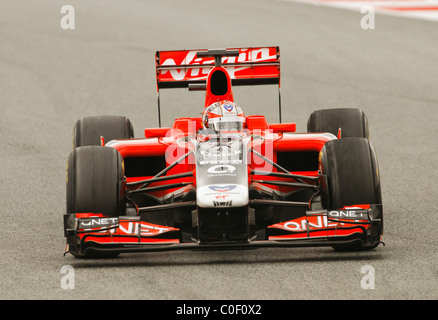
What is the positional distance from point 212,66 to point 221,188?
8.65 feet

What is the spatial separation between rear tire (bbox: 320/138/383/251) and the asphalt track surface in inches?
16.7

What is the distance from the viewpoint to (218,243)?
7.39 metres

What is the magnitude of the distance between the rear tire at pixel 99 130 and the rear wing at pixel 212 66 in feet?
1.82

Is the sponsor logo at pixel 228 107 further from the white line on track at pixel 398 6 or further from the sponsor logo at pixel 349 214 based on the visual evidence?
the white line on track at pixel 398 6

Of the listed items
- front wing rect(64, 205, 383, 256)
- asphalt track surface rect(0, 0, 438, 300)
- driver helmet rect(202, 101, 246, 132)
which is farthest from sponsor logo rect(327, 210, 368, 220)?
driver helmet rect(202, 101, 246, 132)

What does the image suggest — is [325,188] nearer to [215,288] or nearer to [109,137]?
[215,288]

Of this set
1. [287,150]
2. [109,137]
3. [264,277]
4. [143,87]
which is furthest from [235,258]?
[143,87]

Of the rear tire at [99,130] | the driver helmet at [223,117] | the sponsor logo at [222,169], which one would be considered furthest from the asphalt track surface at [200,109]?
the driver helmet at [223,117]

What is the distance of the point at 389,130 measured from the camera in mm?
13742

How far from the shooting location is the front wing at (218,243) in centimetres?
739

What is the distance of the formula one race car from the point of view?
293 inches

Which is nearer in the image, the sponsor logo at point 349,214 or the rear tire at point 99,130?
the sponsor logo at point 349,214

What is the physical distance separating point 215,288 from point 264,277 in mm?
435

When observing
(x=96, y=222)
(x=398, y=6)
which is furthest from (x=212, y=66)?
(x=398, y=6)
